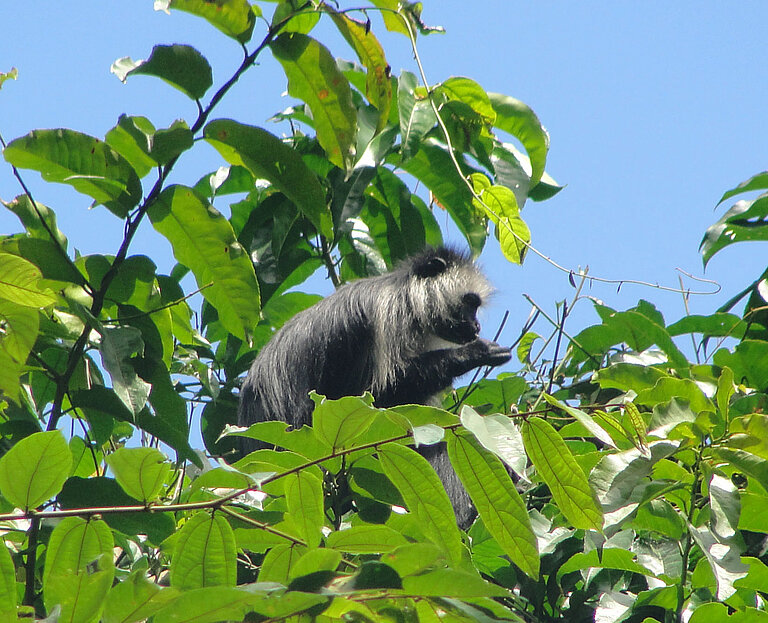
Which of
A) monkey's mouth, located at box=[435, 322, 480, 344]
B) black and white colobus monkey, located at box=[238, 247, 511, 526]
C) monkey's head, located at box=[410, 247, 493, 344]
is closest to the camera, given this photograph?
black and white colobus monkey, located at box=[238, 247, 511, 526]

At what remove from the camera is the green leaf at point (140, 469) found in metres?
1.10

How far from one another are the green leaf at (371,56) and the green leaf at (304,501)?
79cm

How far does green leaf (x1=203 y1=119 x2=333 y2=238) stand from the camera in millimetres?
1498

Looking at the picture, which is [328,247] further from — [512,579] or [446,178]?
[512,579]

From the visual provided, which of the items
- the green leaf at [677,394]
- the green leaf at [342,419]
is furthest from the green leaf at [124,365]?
the green leaf at [677,394]

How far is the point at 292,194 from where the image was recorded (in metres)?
1.56

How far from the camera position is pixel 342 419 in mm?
1122

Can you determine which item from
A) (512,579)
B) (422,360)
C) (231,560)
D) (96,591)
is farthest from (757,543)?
(422,360)

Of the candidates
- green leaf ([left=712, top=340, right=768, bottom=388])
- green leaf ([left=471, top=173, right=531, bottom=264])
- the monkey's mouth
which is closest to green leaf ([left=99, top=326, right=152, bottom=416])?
green leaf ([left=471, top=173, right=531, bottom=264])

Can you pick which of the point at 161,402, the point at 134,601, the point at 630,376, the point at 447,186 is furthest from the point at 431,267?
the point at 134,601

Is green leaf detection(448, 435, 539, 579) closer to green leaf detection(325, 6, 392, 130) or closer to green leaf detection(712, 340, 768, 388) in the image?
green leaf detection(325, 6, 392, 130)

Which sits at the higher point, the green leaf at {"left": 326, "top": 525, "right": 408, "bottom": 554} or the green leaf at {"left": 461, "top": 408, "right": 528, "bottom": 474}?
the green leaf at {"left": 461, "top": 408, "right": 528, "bottom": 474}

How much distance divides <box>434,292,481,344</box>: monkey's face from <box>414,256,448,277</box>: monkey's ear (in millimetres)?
238

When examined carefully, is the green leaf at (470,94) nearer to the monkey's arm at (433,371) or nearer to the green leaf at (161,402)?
the green leaf at (161,402)
